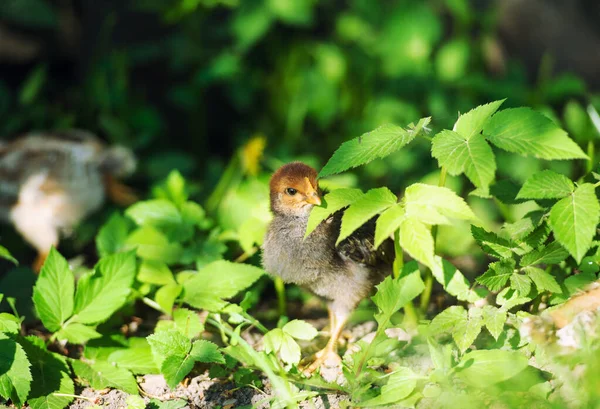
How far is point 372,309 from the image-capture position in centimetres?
300

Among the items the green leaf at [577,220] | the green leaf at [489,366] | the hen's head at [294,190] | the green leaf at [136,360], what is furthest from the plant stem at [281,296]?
the green leaf at [577,220]

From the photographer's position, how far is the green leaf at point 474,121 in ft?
7.25

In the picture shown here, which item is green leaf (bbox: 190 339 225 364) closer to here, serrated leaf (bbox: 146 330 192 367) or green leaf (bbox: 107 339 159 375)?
serrated leaf (bbox: 146 330 192 367)

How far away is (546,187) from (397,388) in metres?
0.84

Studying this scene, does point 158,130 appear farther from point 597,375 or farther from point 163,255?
point 597,375

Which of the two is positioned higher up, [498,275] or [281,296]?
[498,275]

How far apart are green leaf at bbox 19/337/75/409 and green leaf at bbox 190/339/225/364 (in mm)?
522

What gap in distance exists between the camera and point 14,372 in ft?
7.72

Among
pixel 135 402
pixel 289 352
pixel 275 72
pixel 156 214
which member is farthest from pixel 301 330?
pixel 275 72

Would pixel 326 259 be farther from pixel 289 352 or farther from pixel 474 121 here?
pixel 474 121

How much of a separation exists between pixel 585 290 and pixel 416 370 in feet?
2.20

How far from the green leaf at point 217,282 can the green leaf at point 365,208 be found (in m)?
0.67

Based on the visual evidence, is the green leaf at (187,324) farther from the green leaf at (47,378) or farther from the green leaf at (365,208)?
the green leaf at (365,208)

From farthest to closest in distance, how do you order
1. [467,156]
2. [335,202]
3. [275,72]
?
[275,72], [335,202], [467,156]
